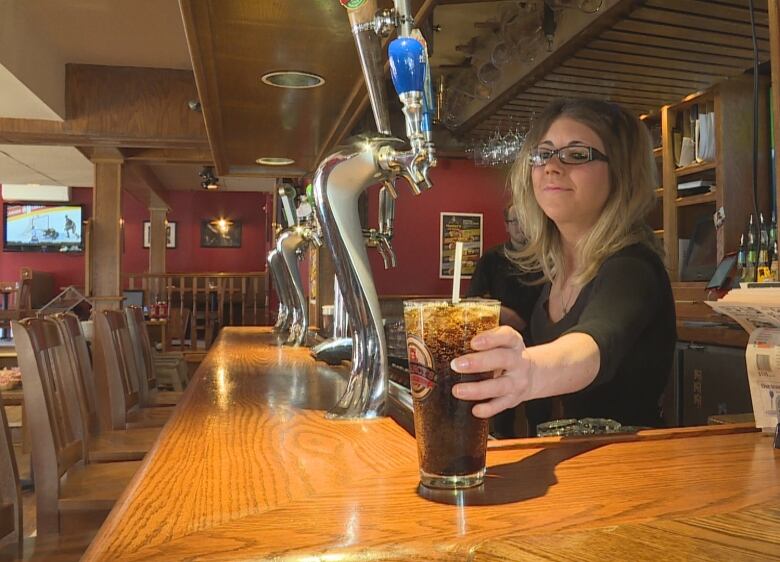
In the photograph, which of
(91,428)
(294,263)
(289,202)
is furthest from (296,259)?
(91,428)

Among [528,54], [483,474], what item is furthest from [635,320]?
[528,54]

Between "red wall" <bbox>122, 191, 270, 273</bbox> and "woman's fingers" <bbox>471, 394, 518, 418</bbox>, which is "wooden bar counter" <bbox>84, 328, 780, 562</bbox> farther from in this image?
"red wall" <bbox>122, 191, 270, 273</bbox>

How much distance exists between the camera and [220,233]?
551 inches

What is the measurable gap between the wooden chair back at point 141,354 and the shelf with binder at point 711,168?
328 cm

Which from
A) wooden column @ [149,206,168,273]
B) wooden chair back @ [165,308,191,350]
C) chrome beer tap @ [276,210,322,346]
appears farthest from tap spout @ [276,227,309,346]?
wooden column @ [149,206,168,273]

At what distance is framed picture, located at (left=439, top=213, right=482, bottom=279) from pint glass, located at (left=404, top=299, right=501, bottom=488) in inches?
252

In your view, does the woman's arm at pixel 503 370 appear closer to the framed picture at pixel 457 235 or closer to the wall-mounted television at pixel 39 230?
the framed picture at pixel 457 235

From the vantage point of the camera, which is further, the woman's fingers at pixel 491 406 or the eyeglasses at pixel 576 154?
the eyeglasses at pixel 576 154

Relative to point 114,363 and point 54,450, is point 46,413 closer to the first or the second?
point 54,450

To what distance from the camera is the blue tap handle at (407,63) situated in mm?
936

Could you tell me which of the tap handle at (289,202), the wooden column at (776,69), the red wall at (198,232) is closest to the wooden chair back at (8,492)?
the wooden column at (776,69)

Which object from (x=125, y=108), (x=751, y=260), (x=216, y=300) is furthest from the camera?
(x=216, y=300)

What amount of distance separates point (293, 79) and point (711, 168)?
2.89 meters

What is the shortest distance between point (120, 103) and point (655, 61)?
3662 millimetres
